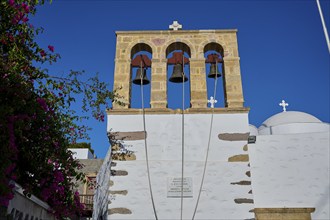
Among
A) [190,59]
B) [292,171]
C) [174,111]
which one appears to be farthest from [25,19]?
[292,171]

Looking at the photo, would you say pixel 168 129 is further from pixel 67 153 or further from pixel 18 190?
pixel 18 190

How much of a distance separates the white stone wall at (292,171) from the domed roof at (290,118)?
14.6ft

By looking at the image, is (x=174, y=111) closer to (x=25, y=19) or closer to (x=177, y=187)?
(x=177, y=187)

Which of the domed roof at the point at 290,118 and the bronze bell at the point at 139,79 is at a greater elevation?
the domed roof at the point at 290,118

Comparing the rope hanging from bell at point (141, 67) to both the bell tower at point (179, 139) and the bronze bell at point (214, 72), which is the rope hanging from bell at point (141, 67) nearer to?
the bell tower at point (179, 139)

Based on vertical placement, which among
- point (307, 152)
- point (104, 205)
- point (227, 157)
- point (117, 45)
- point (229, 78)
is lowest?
point (104, 205)

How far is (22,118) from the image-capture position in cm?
316

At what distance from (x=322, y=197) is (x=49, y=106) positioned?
4.59m

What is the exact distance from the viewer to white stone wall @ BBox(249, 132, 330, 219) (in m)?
5.67

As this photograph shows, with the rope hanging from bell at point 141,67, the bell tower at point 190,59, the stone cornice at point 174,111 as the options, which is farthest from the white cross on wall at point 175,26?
the stone cornice at point 174,111

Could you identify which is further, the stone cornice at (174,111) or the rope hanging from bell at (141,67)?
the rope hanging from bell at (141,67)

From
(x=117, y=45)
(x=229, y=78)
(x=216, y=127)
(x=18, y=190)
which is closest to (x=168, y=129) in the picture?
(x=216, y=127)

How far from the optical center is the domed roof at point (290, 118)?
10.5m

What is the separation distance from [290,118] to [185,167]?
6926mm
